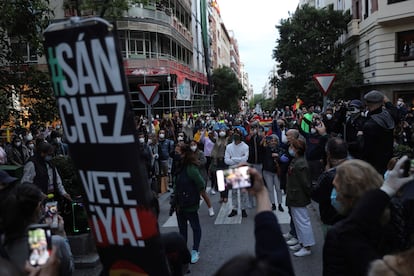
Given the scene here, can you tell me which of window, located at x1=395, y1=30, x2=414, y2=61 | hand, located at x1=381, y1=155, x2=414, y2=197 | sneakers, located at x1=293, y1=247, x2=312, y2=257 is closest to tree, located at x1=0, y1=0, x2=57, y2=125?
sneakers, located at x1=293, y1=247, x2=312, y2=257

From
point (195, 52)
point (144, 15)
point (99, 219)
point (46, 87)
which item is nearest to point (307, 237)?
point (99, 219)

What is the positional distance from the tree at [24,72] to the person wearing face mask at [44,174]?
180 centimetres

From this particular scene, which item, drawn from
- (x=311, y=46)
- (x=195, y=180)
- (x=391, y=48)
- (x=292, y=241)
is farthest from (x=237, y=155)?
(x=311, y=46)

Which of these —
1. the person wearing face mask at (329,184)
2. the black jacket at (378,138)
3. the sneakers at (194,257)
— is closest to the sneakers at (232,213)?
the sneakers at (194,257)

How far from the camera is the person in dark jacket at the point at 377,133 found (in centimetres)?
499

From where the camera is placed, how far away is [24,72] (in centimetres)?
767

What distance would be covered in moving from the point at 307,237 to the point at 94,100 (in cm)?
481

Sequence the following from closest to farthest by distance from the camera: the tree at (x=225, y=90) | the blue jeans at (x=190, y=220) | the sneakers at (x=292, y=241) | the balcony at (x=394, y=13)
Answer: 1. the blue jeans at (x=190, y=220)
2. the sneakers at (x=292, y=241)
3. the balcony at (x=394, y=13)
4. the tree at (x=225, y=90)

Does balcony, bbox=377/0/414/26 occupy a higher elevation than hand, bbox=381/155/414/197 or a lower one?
higher

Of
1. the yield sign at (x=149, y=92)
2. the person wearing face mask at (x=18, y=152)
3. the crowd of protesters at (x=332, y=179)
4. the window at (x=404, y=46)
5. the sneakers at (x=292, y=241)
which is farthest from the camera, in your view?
the window at (x=404, y=46)

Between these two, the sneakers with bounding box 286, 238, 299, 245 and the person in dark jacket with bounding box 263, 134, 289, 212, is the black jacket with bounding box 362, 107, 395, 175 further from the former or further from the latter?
the person in dark jacket with bounding box 263, 134, 289, 212

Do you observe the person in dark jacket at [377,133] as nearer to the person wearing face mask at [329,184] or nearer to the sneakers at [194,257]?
the person wearing face mask at [329,184]

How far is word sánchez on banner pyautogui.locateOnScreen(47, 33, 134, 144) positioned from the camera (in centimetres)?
218

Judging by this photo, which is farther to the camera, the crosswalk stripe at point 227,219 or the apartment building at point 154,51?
the apartment building at point 154,51
